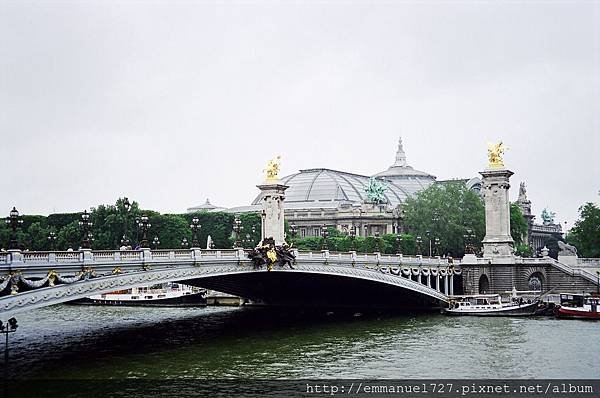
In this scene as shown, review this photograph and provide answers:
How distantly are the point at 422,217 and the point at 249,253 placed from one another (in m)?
58.3

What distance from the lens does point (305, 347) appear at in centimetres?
4603

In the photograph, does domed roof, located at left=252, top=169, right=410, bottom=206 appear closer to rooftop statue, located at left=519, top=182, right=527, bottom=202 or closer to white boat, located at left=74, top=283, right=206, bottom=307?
rooftop statue, located at left=519, top=182, right=527, bottom=202

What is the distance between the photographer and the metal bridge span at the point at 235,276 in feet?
106

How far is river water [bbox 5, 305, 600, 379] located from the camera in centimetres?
3728

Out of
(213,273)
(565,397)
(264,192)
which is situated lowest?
(565,397)

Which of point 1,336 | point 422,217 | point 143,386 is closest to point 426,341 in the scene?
point 143,386

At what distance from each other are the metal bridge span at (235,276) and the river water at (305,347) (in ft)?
10.2

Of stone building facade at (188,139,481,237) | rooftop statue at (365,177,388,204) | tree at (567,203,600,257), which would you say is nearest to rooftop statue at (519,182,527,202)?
stone building facade at (188,139,481,237)

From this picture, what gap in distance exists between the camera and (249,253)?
169ft

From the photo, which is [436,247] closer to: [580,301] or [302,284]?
[580,301]

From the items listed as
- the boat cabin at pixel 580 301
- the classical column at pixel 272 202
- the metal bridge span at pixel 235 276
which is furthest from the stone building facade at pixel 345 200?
the boat cabin at pixel 580 301

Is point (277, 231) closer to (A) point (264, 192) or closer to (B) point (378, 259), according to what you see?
(A) point (264, 192)

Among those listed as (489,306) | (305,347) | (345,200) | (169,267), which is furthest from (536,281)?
(345,200)

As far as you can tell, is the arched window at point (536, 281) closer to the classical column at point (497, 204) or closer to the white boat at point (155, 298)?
the classical column at point (497, 204)
